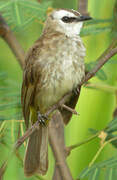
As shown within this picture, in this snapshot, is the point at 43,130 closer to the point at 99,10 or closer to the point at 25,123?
the point at 25,123

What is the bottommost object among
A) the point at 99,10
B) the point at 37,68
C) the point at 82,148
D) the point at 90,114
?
the point at 82,148

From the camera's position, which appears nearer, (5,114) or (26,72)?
(5,114)

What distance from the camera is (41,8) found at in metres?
2.11

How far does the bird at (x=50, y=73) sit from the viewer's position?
2.17 meters

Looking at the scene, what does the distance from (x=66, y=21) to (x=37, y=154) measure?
2.77 ft

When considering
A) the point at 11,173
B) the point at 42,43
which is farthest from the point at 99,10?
the point at 11,173

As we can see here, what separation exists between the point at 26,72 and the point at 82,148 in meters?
0.59

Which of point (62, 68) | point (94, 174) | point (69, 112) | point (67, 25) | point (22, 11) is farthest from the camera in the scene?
point (67, 25)

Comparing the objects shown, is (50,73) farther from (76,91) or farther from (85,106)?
(85,106)

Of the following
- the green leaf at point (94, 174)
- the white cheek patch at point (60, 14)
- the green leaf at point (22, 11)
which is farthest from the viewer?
the white cheek patch at point (60, 14)

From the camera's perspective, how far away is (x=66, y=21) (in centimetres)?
241

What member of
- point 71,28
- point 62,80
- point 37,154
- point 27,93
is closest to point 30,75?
point 27,93

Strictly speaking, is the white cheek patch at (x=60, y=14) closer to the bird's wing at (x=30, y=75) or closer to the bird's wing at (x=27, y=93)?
the bird's wing at (x=30, y=75)

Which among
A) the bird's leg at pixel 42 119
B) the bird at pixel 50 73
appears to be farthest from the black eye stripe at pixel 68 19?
the bird's leg at pixel 42 119
